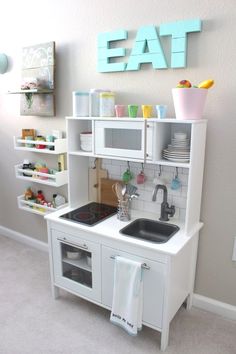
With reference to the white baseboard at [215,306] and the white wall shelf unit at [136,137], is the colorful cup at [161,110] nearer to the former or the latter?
the white wall shelf unit at [136,137]

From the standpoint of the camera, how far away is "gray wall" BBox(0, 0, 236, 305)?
5.61 feet

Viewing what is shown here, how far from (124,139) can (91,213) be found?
640mm

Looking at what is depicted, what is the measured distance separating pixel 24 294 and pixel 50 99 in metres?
1.62

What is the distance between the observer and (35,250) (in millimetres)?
2951

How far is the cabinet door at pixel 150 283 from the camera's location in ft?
5.39

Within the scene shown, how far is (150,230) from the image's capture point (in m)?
2.03

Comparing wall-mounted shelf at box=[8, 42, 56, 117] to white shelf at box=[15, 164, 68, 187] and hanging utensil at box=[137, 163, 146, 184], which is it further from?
hanging utensil at box=[137, 163, 146, 184]

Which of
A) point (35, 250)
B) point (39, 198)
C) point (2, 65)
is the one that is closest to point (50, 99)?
point (2, 65)

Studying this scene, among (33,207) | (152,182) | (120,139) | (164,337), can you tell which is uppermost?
(120,139)

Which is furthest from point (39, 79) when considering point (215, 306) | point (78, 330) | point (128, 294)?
point (215, 306)

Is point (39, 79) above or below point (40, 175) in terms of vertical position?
above

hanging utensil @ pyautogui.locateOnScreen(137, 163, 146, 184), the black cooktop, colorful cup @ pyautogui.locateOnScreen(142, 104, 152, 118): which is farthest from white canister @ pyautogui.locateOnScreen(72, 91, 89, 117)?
the black cooktop

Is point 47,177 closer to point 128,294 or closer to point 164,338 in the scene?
point 128,294

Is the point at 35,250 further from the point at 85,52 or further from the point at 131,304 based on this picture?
the point at 85,52
